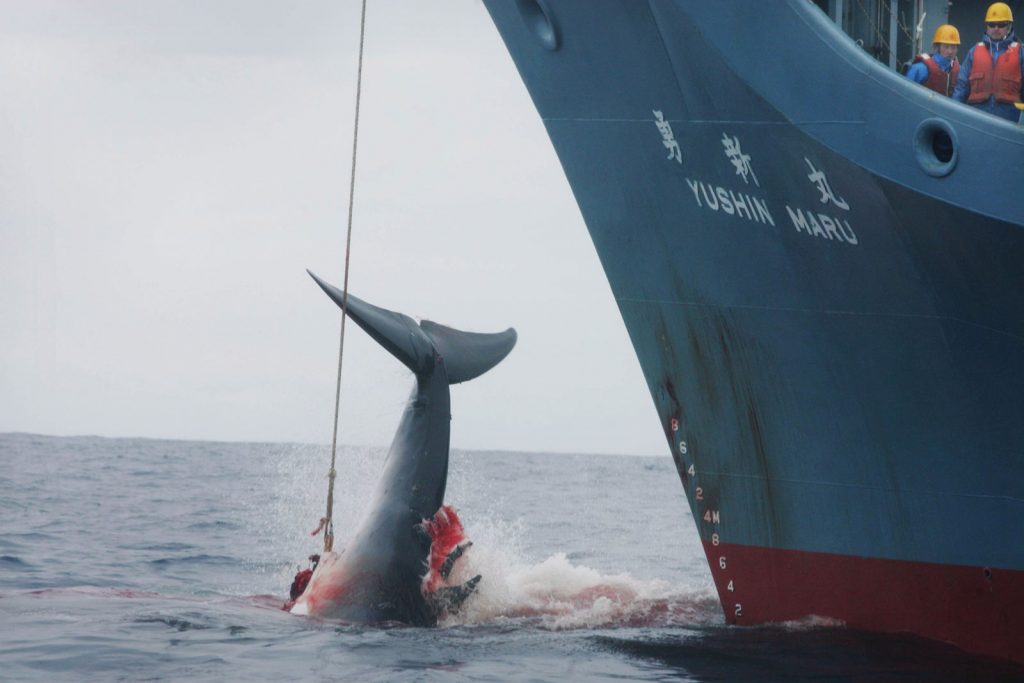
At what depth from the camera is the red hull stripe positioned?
1065 cm

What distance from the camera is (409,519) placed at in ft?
42.7

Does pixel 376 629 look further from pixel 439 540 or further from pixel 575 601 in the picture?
pixel 575 601

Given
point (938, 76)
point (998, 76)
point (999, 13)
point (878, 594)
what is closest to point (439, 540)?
point (878, 594)

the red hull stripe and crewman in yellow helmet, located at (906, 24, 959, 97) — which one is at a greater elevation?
crewman in yellow helmet, located at (906, 24, 959, 97)

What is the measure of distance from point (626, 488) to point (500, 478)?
6046mm

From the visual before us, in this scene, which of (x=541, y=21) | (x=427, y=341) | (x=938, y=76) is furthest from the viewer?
(x=427, y=341)

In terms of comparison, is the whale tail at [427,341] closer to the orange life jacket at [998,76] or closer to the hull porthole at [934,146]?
the hull porthole at [934,146]

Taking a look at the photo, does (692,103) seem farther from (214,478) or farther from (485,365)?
(214,478)

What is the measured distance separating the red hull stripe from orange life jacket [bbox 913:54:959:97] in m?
4.04

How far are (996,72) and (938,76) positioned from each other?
69cm

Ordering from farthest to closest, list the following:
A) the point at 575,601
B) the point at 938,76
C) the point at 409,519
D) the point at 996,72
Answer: the point at 575,601 → the point at 409,519 → the point at 938,76 → the point at 996,72

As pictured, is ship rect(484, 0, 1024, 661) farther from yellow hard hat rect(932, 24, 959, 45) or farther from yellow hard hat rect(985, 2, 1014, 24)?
yellow hard hat rect(932, 24, 959, 45)

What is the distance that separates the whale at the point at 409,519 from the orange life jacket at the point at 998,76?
5.80m

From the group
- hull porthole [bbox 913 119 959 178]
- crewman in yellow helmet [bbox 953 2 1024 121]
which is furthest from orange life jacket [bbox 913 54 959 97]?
hull porthole [bbox 913 119 959 178]
